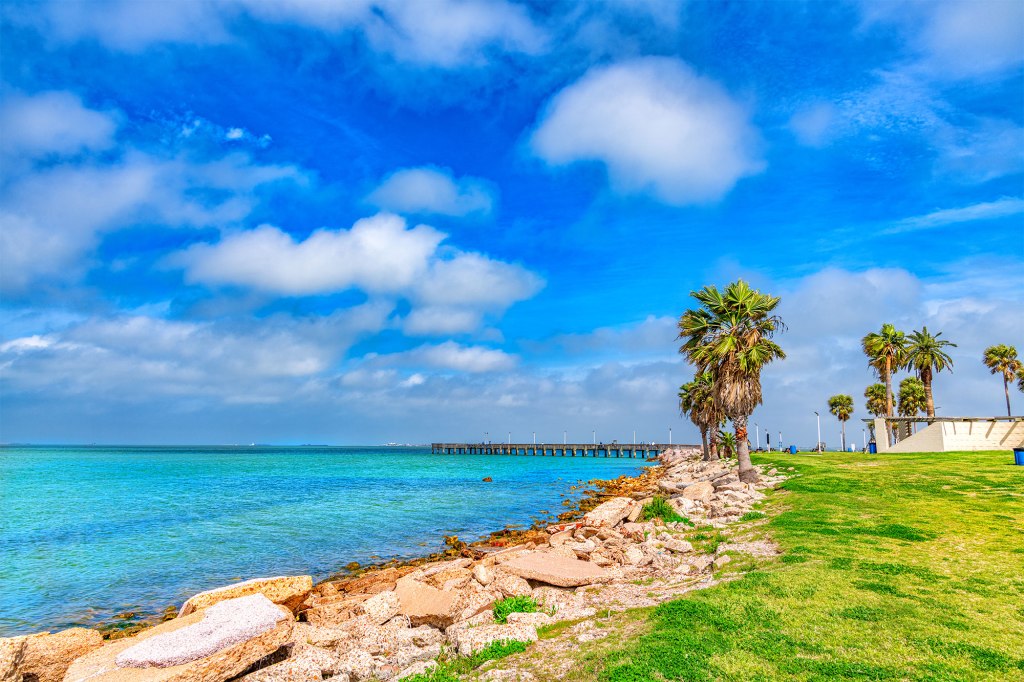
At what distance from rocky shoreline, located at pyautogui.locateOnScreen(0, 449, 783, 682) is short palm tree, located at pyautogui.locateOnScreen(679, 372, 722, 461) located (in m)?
38.5

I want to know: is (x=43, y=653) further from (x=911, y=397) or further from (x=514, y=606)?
(x=911, y=397)

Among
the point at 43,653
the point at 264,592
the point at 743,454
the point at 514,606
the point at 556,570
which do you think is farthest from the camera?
the point at 743,454

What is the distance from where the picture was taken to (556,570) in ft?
49.1

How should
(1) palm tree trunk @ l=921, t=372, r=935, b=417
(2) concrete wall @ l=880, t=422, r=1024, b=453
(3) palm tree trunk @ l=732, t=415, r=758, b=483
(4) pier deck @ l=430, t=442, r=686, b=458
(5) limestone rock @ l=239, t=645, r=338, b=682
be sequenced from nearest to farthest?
1. (5) limestone rock @ l=239, t=645, r=338, b=682
2. (3) palm tree trunk @ l=732, t=415, r=758, b=483
3. (2) concrete wall @ l=880, t=422, r=1024, b=453
4. (1) palm tree trunk @ l=921, t=372, r=935, b=417
5. (4) pier deck @ l=430, t=442, r=686, b=458

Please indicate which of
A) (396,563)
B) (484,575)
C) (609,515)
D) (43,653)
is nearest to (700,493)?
(609,515)

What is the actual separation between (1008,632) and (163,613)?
22.4 metres

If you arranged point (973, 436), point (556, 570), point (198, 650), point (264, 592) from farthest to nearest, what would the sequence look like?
point (973, 436) → point (264, 592) → point (556, 570) → point (198, 650)

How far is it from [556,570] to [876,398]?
88232 millimetres

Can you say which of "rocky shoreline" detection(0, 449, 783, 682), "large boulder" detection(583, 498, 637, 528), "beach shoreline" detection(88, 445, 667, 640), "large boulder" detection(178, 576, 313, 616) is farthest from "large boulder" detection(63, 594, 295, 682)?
"large boulder" detection(583, 498, 637, 528)

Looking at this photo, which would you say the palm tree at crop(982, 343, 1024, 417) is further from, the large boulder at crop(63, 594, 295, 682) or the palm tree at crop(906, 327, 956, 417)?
the large boulder at crop(63, 594, 295, 682)

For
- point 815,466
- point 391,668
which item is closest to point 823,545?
point 391,668

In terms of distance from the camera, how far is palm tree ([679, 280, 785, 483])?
93.4 ft

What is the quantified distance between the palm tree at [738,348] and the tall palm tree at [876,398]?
69242 millimetres

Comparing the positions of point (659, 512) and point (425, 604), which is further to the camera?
point (659, 512)
